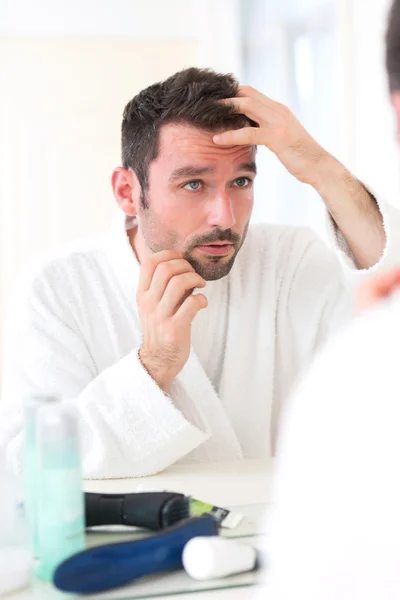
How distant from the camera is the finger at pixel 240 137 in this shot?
1.50 m

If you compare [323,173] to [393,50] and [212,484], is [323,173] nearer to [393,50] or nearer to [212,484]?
[212,484]

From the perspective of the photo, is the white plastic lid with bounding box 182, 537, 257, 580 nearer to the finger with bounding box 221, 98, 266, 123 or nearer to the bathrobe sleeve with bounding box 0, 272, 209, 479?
the bathrobe sleeve with bounding box 0, 272, 209, 479

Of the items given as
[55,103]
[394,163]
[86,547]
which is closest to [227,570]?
[86,547]

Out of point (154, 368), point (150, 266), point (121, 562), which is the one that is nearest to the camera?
point (121, 562)

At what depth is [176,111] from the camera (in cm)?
156

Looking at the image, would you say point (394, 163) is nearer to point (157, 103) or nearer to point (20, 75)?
point (157, 103)

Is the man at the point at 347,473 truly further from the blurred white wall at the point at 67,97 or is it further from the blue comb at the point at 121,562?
the blurred white wall at the point at 67,97

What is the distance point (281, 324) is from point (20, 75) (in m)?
2.35

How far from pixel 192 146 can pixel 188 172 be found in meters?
0.05

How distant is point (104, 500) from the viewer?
100 cm

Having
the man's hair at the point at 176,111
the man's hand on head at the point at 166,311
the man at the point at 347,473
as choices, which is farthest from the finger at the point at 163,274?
the man at the point at 347,473

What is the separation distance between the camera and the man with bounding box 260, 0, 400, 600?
41 centimetres

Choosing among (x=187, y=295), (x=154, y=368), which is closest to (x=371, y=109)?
(x=187, y=295)

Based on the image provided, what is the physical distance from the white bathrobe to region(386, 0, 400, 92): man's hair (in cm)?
81
